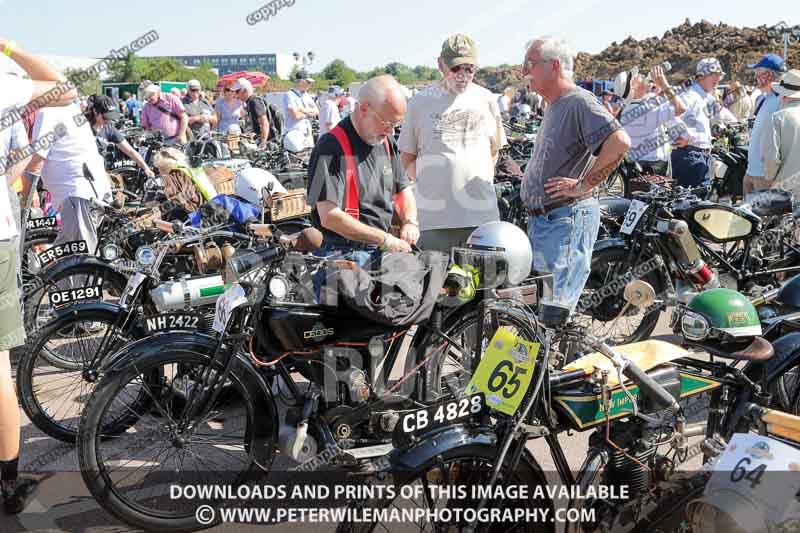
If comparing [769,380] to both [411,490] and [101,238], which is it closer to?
[411,490]

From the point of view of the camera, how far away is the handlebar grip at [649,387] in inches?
89.6

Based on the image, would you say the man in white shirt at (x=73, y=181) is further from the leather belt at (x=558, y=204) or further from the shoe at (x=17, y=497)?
the leather belt at (x=558, y=204)

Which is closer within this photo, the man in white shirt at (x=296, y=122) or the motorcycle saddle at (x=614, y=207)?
the motorcycle saddle at (x=614, y=207)

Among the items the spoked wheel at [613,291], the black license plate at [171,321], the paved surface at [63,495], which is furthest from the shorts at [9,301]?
the spoked wheel at [613,291]

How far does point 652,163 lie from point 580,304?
398cm

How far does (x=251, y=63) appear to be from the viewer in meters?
79.2

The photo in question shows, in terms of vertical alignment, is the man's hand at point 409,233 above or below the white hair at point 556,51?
below

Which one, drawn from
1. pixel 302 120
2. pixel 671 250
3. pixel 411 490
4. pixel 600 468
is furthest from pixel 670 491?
pixel 302 120

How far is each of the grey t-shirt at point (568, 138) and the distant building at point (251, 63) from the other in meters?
59.9

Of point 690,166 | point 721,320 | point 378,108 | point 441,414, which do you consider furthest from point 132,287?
point 690,166

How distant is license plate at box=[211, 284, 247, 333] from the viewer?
3.02 meters

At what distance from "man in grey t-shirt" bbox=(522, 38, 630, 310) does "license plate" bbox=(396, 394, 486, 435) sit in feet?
5.41

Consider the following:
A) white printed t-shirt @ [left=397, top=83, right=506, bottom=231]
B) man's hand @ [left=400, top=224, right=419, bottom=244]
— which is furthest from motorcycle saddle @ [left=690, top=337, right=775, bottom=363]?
white printed t-shirt @ [left=397, top=83, right=506, bottom=231]

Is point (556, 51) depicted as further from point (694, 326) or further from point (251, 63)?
point (251, 63)
